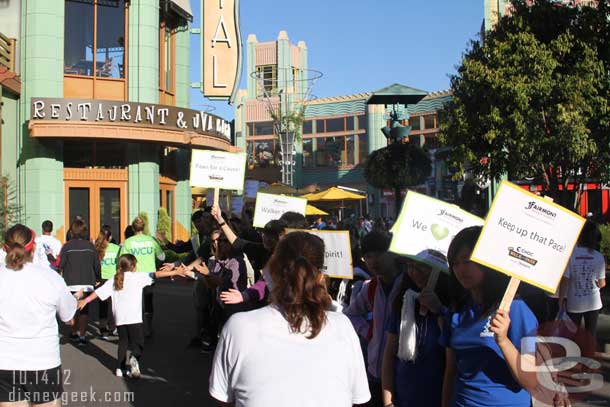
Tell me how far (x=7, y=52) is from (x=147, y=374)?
14.0 m

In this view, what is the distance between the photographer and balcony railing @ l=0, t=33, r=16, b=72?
704 inches

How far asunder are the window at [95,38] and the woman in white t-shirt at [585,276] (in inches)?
649

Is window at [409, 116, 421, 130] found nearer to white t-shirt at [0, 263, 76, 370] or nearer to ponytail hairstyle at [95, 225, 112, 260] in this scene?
ponytail hairstyle at [95, 225, 112, 260]

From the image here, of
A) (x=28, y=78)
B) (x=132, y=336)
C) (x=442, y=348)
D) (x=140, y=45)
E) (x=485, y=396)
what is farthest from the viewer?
(x=140, y=45)

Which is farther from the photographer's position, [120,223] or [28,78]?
[120,223]

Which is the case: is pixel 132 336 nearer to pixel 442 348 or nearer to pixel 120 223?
pixel 442 348

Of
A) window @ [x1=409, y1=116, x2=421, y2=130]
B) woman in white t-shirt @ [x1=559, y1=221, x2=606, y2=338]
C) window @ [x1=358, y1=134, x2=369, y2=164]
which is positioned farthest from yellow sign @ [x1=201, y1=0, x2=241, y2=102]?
window @ [x1=358, y1=134, x2=369, y2=164]

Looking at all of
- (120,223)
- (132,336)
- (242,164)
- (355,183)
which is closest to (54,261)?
(132,336)

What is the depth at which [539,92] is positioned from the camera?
13.8 m

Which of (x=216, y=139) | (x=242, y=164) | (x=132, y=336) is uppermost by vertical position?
(x=216, y=139)

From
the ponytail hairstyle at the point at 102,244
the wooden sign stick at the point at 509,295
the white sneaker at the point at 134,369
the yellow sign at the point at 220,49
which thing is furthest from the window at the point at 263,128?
the wooden sign stick at the point at 509,295

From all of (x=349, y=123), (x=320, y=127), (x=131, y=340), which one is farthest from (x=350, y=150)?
(x=131, y=340)

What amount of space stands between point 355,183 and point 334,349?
52.0 metres

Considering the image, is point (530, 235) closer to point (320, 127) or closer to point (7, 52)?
point (7, 52)
